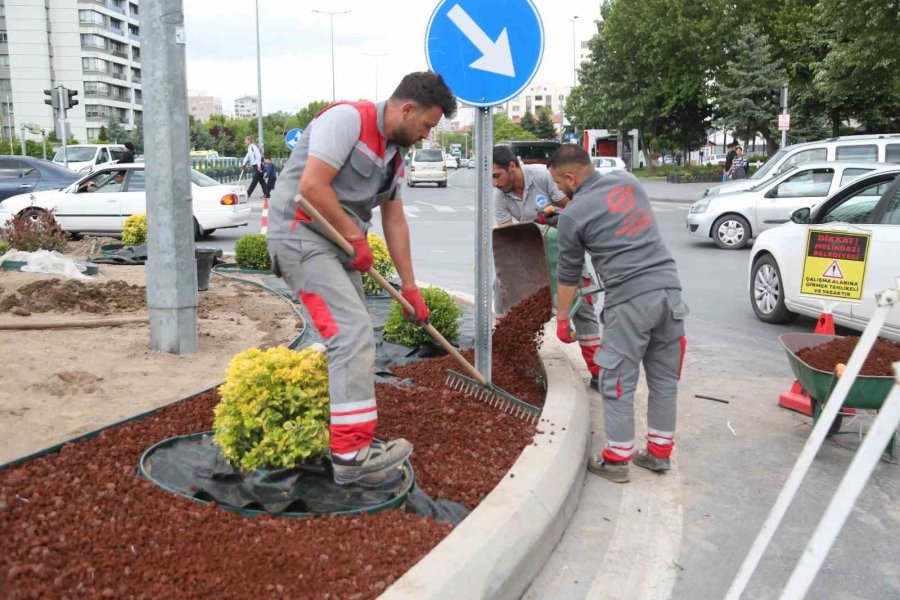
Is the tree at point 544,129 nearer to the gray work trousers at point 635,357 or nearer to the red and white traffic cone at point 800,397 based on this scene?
the red and white traffic cone at point 800,397

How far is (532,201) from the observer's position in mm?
6113

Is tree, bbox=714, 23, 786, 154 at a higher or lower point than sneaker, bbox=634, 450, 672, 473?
higher

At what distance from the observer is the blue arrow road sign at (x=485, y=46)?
4734 millimetres

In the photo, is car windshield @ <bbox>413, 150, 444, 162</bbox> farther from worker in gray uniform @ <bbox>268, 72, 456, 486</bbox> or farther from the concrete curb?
worker in gray uniform @ <bbox>268, 72, 456, 486</bbox>

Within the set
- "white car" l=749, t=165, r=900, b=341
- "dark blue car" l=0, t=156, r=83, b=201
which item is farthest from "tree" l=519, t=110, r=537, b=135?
"white car" l=749, t=165, r=900, b=341

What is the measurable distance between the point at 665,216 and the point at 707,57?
73.7 ft

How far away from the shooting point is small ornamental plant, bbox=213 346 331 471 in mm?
3428

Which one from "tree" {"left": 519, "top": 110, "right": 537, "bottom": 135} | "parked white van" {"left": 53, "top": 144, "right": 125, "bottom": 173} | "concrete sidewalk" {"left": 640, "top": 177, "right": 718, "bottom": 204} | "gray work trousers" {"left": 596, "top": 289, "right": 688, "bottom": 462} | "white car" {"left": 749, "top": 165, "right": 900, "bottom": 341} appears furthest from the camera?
"tree" {"left": 519, "top": 110, "right": 537, "bottom": 135}

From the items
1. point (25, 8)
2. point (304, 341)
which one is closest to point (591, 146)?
point (304, 341)

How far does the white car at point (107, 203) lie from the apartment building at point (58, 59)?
7881 cm

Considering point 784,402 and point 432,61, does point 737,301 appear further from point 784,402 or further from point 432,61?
point 432,61

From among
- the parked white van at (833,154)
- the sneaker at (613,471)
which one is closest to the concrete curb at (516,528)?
the sneaker at (613,471)

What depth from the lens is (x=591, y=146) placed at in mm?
51094

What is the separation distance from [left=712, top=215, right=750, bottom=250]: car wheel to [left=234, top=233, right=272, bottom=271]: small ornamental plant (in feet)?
27.5
